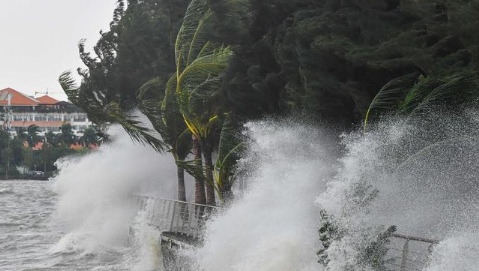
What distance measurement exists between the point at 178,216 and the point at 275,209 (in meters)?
5.76

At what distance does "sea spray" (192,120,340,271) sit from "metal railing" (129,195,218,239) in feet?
4.22

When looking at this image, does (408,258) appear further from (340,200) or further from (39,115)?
(39,115)

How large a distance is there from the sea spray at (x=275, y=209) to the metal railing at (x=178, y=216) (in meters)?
1.29

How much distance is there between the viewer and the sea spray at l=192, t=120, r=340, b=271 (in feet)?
55.2

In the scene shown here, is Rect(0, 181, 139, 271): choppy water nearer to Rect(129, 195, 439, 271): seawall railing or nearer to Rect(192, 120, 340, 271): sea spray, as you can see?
Rect(129, 195, 439, 271): seawall railing

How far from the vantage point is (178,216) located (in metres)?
24.5

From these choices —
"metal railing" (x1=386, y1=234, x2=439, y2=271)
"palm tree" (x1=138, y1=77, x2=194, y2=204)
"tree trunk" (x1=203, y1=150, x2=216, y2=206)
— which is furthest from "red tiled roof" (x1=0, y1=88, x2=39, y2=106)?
"metal railing" (x1=386, y1=234, x2=439, y2=271)

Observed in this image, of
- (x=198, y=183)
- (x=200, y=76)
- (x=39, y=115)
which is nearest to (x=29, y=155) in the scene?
(x=39, y=115)

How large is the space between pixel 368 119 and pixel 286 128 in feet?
13.2

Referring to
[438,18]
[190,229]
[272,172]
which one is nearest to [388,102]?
[438,18]

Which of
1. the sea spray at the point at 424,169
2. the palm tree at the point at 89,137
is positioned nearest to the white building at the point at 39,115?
the palm tree at the point at 89,137

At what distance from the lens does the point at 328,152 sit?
22.2m

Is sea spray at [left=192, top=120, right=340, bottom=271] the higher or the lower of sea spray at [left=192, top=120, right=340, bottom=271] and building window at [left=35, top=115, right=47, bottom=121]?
the lower

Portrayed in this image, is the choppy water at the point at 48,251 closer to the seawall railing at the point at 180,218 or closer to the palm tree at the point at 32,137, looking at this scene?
the seawall railing at the point at 180,218
